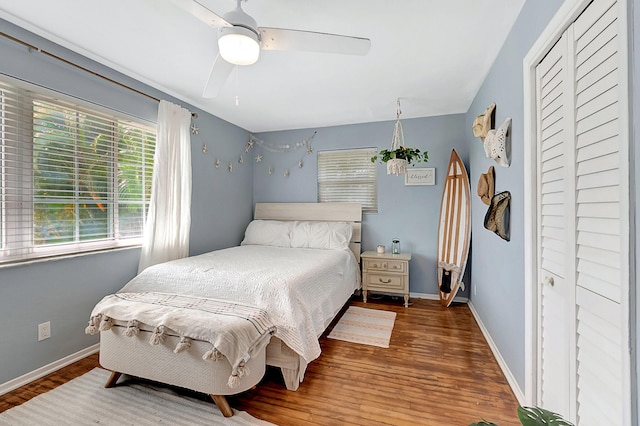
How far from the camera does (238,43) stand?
1.45 m

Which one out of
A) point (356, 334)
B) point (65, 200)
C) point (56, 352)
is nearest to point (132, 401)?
point (56, 352)

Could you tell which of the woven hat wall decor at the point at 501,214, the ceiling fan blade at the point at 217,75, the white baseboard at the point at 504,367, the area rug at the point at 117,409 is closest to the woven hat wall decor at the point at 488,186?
the woven hat wall decor at the point at 501,214

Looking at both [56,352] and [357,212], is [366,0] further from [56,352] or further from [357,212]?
[56,352]

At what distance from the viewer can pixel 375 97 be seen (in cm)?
307

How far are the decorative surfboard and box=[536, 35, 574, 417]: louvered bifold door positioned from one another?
1833 millimetres

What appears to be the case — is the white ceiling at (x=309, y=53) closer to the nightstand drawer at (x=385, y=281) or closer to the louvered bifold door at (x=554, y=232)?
the louvered bifold door at (x=554, y=232)

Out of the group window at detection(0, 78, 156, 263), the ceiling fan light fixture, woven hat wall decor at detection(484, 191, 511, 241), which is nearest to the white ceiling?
the ceiling fan light fixture

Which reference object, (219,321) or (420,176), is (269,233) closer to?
(420,176)

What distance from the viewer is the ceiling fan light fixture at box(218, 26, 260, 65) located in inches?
55.5

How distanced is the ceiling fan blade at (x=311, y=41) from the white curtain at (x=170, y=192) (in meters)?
1.79

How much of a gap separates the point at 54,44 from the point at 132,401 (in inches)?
103

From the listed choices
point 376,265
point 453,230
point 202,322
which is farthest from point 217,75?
point 453,230

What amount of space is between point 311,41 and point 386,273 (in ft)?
9.10

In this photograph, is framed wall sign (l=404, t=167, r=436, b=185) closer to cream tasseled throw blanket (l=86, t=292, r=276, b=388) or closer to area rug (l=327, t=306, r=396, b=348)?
area rug (l=327, t=306, r=396, b=348)
